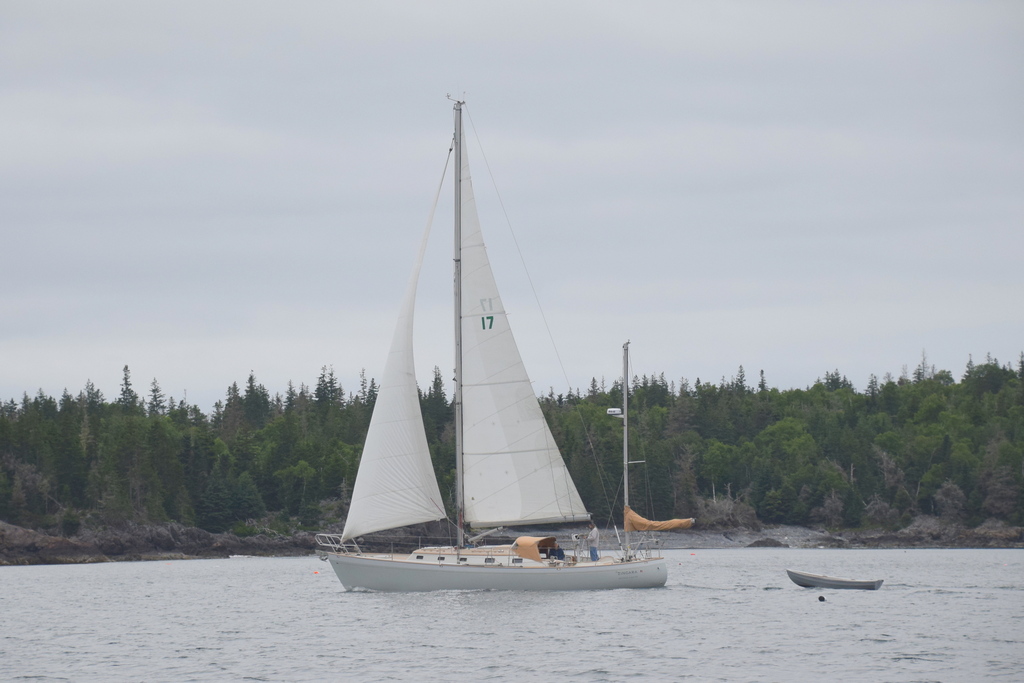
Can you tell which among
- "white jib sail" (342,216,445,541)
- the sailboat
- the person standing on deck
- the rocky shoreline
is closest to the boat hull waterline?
the sailboat

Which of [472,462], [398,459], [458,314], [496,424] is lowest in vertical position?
[472,462]

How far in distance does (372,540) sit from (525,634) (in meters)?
84.8

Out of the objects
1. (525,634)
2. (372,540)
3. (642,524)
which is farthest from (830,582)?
(372,540)

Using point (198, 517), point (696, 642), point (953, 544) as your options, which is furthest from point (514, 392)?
point (953, 544)

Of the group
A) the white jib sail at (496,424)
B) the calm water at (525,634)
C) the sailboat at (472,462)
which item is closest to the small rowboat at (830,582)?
the calm water at (525,634)

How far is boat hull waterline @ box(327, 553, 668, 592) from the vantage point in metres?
48.9

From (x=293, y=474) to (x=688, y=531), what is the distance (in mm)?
52108

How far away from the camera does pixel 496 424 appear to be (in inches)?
2005

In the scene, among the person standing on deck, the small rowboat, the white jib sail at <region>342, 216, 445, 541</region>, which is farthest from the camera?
the small rowboat

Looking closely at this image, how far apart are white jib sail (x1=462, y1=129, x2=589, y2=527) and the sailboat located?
44mm

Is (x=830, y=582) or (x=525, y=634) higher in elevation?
(x=830, y=582)

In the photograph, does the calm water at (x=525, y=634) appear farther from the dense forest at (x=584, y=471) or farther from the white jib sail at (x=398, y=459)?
→ the dense forest at (x=584, y=471)

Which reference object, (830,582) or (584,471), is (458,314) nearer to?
(830,582)

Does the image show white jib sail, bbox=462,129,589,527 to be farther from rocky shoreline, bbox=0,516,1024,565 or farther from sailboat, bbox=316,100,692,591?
rocky shoreline, bbox=0,516,1024,565
